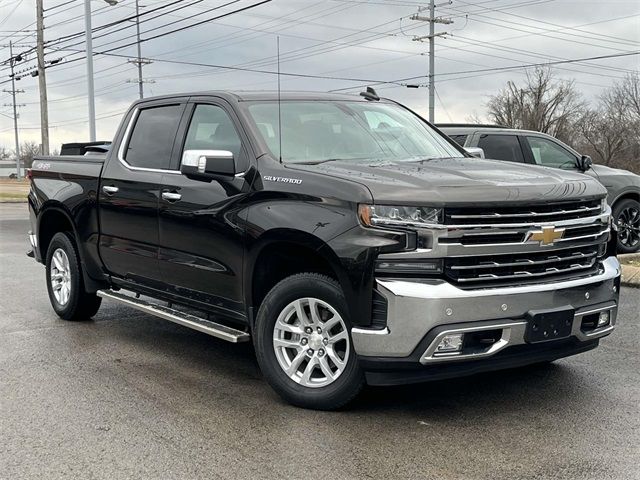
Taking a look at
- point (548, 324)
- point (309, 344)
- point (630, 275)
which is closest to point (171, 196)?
point (309, 344)

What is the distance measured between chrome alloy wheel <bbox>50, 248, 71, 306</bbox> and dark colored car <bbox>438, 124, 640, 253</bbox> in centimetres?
604

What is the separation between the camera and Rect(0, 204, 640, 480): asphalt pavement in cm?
367

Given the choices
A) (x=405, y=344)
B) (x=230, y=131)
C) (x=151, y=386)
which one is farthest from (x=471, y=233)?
(x=151, y=386)

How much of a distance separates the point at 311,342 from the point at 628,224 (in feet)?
28.4

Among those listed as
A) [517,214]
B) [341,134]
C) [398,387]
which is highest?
[341,134]

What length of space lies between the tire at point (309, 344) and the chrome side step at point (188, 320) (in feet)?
0.82

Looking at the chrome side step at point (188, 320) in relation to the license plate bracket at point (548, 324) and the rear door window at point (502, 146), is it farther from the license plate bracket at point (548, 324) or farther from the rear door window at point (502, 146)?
the rear door window at point (502, 146)

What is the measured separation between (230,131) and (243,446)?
2324 millimetres

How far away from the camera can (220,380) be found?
17.0ft

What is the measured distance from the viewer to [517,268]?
418 cm

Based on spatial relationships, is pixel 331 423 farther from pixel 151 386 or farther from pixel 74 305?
pixel 74 305

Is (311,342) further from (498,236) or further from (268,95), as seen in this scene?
(268,95)

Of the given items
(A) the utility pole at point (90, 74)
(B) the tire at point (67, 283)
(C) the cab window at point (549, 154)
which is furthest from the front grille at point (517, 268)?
(A) the utility pole at point (90, 74)

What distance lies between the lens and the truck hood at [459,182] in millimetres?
4039
